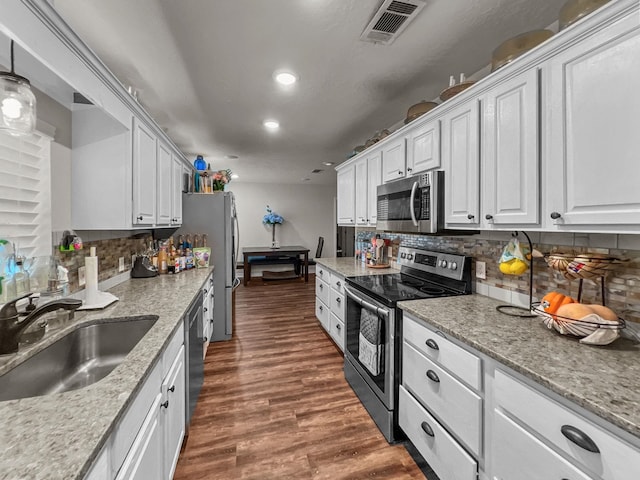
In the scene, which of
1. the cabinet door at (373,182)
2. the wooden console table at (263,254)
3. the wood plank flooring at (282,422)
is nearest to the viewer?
the wood plank flooring at (282,422)

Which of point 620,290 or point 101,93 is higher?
point 101,93

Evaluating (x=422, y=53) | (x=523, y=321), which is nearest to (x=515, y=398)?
(x=523, y=321)

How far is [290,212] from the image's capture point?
25.3ft

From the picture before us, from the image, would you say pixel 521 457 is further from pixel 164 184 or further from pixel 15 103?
pixel 164 184

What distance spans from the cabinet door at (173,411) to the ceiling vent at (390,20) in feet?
6.85

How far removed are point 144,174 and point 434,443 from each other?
8.18ft

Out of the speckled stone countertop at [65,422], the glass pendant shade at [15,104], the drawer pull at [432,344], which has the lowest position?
the drawer pull at [432,344]

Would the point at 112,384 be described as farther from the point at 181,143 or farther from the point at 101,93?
the point at 181,143

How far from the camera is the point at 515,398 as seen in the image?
103cm

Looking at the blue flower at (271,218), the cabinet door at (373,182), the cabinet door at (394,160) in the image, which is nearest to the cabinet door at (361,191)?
the cabinet door at (373,182)

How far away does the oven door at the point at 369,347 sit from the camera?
1800 millimetres

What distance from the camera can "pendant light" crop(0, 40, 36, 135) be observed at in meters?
0.99

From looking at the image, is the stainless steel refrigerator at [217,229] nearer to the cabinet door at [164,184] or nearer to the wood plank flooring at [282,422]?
the wood plank flooring at [282,422]

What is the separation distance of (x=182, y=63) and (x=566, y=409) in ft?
8.84
